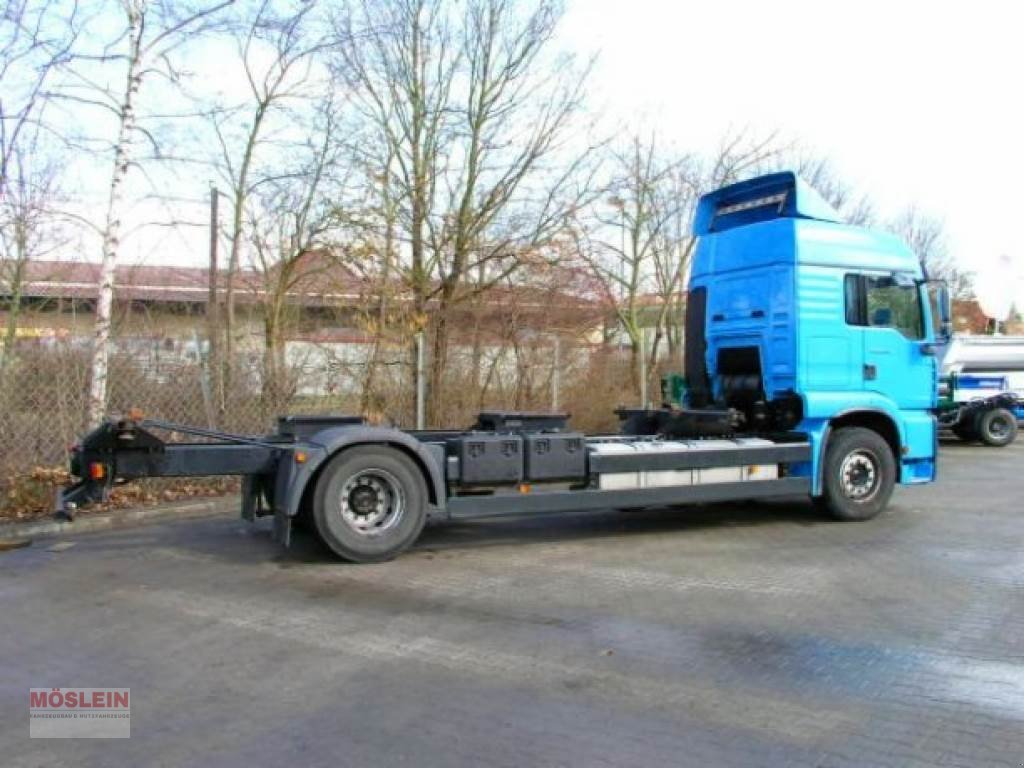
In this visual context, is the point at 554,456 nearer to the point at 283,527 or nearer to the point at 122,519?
the point at 283,527

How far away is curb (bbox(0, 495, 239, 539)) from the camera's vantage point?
28.3ft

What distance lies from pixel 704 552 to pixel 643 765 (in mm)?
4638

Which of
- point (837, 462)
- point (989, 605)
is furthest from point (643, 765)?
point (837, 462)

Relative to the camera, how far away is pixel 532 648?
17.6ft

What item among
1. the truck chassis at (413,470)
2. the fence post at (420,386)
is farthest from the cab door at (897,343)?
the fence post at (420,386)

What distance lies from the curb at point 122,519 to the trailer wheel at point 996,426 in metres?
17.4

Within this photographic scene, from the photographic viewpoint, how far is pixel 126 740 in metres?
4.02

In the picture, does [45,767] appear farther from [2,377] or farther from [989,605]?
[2,377]

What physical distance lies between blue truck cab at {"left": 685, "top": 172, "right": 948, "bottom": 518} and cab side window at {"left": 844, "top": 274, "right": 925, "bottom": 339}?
0.05 feet

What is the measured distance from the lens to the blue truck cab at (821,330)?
956cm

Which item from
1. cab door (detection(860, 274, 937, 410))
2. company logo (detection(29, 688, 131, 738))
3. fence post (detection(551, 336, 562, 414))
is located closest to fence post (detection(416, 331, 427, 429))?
fence post (detection(551, 336, 562, 414))

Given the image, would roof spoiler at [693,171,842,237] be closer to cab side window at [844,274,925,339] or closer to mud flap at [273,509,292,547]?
cab side window at [844,274,925,339]

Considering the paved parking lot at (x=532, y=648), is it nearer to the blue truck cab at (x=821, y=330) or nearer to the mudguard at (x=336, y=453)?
the mudguard at (x=336, y=453)

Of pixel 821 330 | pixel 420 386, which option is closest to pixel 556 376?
pixel 420 386
